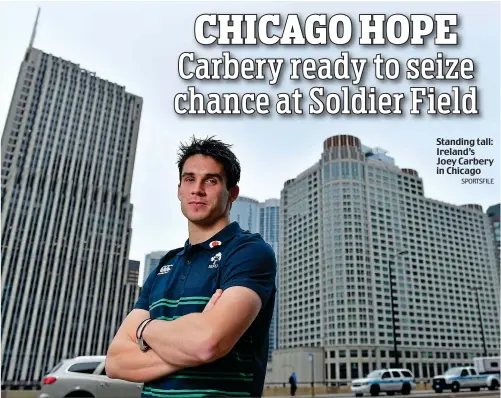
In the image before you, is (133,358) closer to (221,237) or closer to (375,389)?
(221,237)

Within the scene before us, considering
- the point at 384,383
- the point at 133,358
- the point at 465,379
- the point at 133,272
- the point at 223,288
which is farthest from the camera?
the point at 133,272

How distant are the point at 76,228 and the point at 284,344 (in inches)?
2843

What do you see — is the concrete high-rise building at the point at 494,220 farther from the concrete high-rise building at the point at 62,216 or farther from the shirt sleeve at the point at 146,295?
the shirt sleeve at the point at 146,295

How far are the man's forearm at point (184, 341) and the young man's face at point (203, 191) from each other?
509 millimetres

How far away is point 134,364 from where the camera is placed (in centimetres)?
175

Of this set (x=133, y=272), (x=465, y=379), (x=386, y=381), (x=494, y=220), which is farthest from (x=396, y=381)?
(x=494, y=220)

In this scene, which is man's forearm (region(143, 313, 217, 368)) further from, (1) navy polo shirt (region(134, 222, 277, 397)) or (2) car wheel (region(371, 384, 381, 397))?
(2) car wheel (region(371, 384, 381, 397))

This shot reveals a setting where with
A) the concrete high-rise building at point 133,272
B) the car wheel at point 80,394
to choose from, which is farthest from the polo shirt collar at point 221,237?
the concrete high-rise building at point 133,272

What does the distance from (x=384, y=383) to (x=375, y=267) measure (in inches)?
3734

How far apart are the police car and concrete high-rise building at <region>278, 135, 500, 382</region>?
8659 cm

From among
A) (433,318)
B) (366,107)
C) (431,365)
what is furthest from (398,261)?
(366,107)

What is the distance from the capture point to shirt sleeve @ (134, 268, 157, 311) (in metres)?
2.07

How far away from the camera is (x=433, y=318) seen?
11681cm

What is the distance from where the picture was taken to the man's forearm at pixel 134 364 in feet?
5.44
